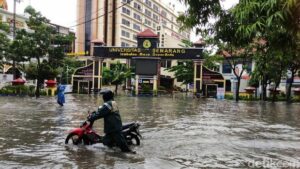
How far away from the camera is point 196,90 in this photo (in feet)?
164

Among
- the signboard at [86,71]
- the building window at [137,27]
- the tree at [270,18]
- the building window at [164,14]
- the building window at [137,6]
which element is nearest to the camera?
the tree at [270,18]

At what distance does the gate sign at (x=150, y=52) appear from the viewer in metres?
50.3

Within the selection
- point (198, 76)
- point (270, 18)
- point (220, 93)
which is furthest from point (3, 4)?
point (270, 18)

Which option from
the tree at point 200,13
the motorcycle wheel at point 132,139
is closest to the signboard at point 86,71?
the motorcycle wheel at point 132,139

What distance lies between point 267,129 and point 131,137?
250 inches

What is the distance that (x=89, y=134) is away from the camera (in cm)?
981

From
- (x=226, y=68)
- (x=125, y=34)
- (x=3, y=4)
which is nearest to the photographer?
(x=226, y=68)

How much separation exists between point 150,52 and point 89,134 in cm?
4141

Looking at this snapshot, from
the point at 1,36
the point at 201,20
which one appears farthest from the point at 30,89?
the point at 201,20

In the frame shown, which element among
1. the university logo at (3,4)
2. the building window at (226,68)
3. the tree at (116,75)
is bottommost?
the tree at (116,75)

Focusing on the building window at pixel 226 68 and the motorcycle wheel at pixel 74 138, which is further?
the building window at pixel 226 68

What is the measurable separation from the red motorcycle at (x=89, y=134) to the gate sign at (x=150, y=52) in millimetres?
40438

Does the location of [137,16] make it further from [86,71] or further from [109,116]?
[109,116]

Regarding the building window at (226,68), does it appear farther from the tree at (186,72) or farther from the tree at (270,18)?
the tree at (270,18)
